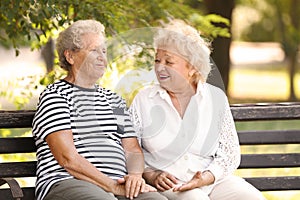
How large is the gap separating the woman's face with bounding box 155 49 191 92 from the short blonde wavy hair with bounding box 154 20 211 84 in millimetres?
31

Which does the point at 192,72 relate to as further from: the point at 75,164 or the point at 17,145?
the point at 17,145

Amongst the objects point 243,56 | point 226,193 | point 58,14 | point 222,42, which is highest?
point 58,14

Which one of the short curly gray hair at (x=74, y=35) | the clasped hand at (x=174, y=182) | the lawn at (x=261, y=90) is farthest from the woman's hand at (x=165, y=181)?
the lawn at (x=261, y=90)

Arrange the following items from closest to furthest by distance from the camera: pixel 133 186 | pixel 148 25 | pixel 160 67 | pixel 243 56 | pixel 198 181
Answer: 1. pixel 133 186
2. pixel 198 181
3. pixel 160 67
4. pixel 148 25
5. pixel 243 56

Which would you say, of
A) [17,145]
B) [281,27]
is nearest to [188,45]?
[17,145]

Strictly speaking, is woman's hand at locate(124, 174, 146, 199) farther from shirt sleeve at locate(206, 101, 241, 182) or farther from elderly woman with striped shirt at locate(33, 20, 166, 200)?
shirt sleeve at locate(206, 101, 241, 182)

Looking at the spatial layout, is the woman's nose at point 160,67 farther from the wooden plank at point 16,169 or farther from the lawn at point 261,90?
the lawn at point 261,90

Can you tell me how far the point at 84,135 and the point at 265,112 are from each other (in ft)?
4.00

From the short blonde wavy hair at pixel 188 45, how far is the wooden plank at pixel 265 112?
0.45 meters

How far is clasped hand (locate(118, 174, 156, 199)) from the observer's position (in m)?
4.04

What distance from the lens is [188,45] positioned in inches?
170

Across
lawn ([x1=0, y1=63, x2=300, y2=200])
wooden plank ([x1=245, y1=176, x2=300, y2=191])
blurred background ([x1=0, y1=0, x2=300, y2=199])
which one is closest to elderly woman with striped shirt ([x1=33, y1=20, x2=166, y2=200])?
blurred background ([x1=0, y1=0, x2=300, y2=199])

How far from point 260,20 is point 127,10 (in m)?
20.9

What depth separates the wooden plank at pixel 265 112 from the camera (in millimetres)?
4750
